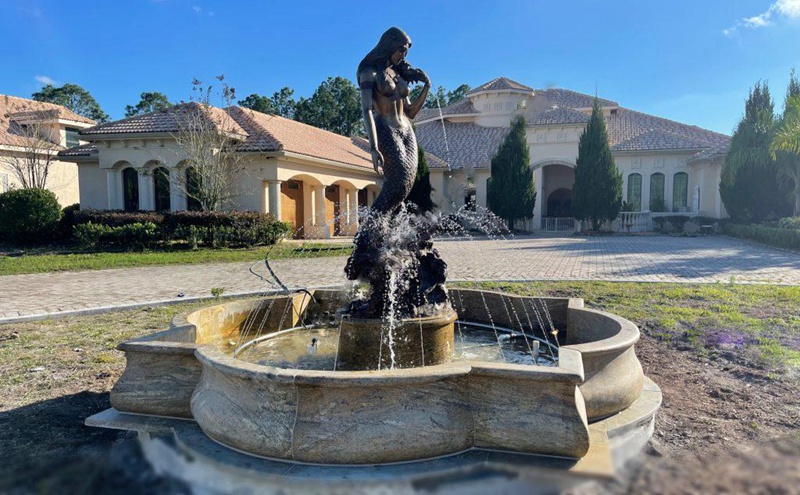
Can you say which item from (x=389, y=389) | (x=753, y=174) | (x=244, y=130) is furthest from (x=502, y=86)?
(x=389, y=389)

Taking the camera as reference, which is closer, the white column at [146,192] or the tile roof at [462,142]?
the white column at [146,192]

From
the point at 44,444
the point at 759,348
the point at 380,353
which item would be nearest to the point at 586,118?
the point at 759,348

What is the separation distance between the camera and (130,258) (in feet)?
51.1

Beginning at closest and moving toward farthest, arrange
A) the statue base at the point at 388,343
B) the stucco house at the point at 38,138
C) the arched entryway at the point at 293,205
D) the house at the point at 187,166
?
1. the statue base at the point at 388,343
2. the house at the point at 187,166
3. the arched entryway at the point at 293,205
4. the stucco house at the point at 38,138

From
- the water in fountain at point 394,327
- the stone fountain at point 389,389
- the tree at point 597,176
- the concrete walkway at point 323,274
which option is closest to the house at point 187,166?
the concrete walkway at point 323,274

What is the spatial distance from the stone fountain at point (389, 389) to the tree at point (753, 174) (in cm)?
2548

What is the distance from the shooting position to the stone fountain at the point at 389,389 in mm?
2939

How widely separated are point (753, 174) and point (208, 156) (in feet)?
85.3

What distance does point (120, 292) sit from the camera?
10.1 metres

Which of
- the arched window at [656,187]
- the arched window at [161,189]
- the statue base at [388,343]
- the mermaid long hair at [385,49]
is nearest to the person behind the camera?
the statue base at [388,343]

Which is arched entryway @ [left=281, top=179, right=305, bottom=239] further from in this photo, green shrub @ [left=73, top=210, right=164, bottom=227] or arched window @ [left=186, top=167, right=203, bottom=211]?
green shrub @ [left=73, top=210, right=164, bottom=227]

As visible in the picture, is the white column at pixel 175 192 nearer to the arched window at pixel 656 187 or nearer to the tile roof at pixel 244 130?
the tile roof at pixel 244 130

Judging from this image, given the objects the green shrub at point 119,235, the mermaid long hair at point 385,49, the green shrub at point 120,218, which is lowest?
the green shrub at point 119,235

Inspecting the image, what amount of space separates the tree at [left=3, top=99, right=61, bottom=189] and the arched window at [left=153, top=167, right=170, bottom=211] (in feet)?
24.9
